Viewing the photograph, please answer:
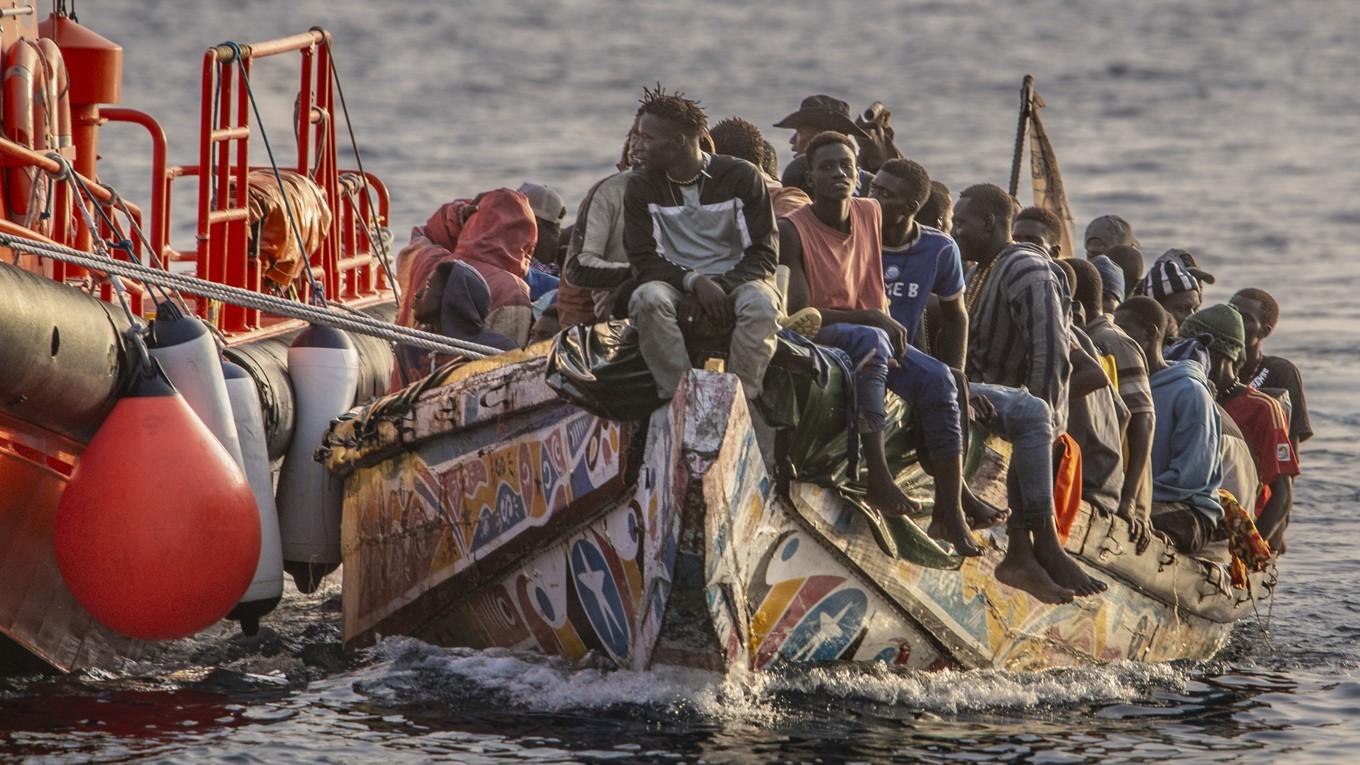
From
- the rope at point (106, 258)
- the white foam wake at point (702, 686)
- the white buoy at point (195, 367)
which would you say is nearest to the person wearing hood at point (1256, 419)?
the white foam wake at point (702, 686)

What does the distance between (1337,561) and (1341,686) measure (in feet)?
12.2

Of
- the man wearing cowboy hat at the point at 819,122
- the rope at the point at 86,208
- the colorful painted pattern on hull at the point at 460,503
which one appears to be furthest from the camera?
the man wearing cowboy hat at the point at 819,122

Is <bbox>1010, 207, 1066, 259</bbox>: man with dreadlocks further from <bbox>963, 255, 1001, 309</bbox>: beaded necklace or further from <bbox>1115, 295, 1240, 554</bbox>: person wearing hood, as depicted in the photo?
<bbox>963, 255, 1001, 309</bbox>: beaded necklace

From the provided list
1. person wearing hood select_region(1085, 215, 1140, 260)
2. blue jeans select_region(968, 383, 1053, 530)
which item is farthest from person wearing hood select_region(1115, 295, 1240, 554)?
person wearing hood select_region(1085, 215, 1140, 260)

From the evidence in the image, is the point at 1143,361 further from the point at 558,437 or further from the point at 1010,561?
the point at 558,437

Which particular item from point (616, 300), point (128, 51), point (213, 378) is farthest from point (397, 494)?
point (128, 51)

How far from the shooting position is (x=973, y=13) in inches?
2250

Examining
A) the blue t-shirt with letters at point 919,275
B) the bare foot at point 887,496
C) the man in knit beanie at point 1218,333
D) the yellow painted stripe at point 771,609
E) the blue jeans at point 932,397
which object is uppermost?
the blue t-shirt with letters at point 919,275

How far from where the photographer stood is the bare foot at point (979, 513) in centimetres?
862

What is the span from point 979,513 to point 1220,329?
11.1ft

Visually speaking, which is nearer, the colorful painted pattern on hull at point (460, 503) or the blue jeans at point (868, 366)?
the blue jeans at point (868, 366)

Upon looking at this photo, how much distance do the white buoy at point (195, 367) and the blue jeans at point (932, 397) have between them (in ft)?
8.74

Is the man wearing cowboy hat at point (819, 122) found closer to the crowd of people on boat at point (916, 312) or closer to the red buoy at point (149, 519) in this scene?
the crowd of people on boat at point (916, 312)

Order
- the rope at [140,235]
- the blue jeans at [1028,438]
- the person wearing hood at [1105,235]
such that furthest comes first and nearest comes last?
the person wearing hood at [1105,235], the rope at [140,235], the blue jeans at [1028,438]
